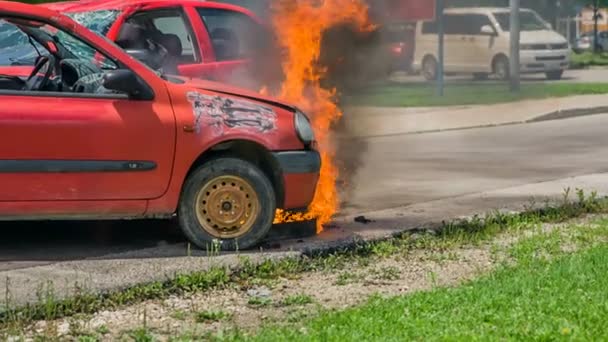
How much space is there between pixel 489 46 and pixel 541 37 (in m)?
3.39

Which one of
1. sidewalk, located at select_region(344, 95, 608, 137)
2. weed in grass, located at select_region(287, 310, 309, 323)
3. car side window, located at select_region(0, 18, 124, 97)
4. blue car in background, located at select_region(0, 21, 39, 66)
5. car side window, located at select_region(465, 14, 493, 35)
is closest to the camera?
weed in grass, located at select_region(287, 310, 309, 323)

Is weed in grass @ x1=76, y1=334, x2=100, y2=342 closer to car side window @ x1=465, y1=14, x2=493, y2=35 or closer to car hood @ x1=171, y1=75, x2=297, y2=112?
car hood @ x1=171, y1=75, x2=297, y2=112

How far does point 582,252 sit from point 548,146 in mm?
8195

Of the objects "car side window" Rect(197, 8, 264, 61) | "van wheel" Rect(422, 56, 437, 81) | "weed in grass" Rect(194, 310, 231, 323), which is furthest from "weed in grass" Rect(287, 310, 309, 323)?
"van wheel" Rect(422, 56, 437, 81)

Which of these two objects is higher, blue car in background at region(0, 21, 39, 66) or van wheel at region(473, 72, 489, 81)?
blue car in background at region(0, 21, 39, 66)

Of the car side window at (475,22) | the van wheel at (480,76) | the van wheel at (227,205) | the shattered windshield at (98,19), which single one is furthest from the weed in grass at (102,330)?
the van wheel at (480,76)

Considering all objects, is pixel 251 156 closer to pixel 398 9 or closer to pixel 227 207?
pixel 227 207

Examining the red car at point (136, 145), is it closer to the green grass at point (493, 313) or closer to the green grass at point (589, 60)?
the green grass at point (493, 313)

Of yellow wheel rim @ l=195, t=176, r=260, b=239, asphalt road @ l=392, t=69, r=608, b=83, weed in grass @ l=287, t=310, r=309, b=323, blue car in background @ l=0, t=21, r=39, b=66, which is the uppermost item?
blue car in background @ l=0, t=21, r=39, b=66

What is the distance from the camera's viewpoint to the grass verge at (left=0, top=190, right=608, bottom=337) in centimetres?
602

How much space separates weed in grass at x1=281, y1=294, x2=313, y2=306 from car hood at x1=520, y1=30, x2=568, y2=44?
2484cm

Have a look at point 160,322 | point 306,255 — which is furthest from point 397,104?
point 160,322

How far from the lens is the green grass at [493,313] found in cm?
541

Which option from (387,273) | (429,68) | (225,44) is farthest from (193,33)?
(429,68)
